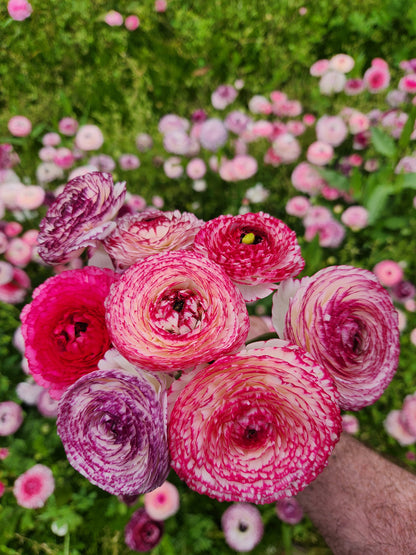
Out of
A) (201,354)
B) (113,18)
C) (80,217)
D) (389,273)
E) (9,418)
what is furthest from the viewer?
(113,18)

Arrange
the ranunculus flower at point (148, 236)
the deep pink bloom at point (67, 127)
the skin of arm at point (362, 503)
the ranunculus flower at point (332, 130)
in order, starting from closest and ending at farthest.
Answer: the ranunculus flower at point (148, 236) → the skin of arm at point (362, 503) → the ranunculus flower at point (332, 130) → the deep pink bloom at point (67, 127)

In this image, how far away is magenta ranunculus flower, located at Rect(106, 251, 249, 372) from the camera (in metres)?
0.45

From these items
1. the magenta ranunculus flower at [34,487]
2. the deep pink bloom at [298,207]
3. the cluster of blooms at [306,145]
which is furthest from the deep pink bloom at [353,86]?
the magenta ranunculus flower at [34,487]

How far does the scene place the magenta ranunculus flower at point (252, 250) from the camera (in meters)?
0.53

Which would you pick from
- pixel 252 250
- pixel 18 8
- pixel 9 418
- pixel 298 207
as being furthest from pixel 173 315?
pixel 18 8

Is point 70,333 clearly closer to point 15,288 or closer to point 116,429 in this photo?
point 116,429

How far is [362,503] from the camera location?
80 centimetres

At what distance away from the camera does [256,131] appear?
132 cm

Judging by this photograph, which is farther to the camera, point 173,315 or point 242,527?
point 242,527

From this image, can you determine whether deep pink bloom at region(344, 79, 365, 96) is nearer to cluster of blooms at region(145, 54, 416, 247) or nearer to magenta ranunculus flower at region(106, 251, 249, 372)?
cluster of blooms at region(145, 54, 416, 247)

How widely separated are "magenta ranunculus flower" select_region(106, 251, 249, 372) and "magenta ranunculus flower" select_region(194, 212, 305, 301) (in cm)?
5

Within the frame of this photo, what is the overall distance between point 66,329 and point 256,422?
0.83 ft

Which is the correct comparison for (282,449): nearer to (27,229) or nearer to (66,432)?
(66,432)

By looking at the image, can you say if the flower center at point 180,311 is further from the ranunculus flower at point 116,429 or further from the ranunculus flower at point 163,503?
the ranunculus flower at point 163,503
